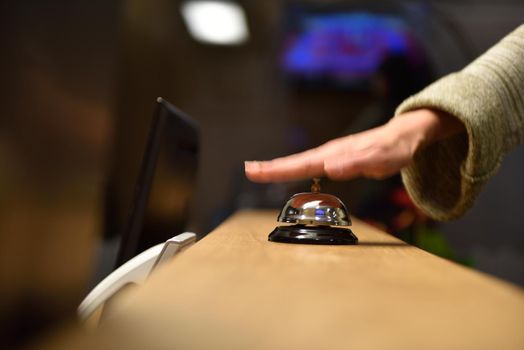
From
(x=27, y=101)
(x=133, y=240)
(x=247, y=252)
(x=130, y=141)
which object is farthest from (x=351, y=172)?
(x=130, y=141)

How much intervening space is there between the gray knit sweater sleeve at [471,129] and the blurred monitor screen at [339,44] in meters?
3.31

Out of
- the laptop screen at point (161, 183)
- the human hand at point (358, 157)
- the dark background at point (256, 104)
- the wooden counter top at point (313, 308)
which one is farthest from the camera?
the dark background at point (256, 104)

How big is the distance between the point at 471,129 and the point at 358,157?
0.17 meters

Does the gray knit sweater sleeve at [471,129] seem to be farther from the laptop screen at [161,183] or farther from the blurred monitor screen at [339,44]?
the blurred monitor screen at [339,44]

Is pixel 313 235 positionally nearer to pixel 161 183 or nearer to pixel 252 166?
pixel 252 166

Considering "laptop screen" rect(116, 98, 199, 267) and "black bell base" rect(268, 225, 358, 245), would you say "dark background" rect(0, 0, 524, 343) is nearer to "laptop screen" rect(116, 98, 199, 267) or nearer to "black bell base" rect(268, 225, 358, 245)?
"laptop screen" rect(116, 98, 199, 267)

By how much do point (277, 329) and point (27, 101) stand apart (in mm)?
2957

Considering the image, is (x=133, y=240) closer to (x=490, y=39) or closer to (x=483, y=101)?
(x=483, y=101)

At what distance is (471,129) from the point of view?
0.85 meters

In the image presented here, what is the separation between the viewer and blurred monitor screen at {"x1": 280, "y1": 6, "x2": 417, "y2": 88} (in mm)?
4277

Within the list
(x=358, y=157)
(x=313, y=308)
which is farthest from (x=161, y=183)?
(x=313, y=308)

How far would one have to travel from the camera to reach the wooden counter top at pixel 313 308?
0.30m

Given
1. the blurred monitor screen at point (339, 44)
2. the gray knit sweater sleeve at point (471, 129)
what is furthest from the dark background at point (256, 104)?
the gray knit sweater sleeve at point (471, 129)

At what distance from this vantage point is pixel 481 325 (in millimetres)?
336
